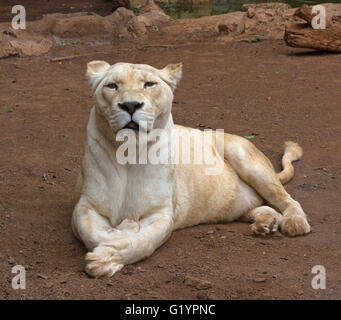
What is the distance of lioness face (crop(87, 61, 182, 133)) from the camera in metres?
4.20

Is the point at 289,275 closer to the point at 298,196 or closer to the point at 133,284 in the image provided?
the point at 133,284

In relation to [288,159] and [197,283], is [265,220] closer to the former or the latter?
[197,283]

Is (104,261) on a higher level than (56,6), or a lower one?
lower

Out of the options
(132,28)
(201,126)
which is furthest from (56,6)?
(201,126)

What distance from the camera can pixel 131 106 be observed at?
417 cm

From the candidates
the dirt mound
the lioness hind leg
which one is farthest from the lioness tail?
the dirt mound

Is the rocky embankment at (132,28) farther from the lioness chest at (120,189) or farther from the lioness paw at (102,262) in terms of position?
the lioness paw at (102,262)

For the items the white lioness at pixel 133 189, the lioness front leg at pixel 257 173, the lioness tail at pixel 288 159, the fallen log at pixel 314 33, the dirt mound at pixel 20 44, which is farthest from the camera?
the dirt mound at pixel 20 44

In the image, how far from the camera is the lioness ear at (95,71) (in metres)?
4.64

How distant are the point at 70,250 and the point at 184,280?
0.96 m

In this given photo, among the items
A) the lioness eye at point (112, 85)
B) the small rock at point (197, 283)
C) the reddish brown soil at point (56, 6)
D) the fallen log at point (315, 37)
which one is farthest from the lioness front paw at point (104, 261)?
the reddish brown soil at point (56, 6)

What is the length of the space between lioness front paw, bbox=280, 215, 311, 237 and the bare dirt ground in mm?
63

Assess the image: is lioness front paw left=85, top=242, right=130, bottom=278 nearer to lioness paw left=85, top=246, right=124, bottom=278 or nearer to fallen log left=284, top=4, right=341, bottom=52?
lioness paw left=85, top=246, right=124, bottom=278

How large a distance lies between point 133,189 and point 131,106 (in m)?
0.66
